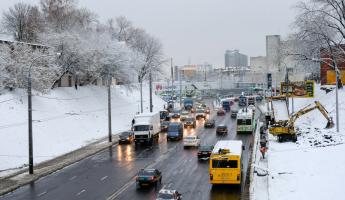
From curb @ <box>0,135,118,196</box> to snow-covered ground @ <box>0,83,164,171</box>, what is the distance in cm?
159

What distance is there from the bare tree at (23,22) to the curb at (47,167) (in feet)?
145

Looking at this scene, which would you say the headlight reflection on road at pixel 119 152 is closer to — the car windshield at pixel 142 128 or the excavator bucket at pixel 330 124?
the car windshield at pixel 142 128

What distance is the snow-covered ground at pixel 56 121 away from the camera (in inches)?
1850

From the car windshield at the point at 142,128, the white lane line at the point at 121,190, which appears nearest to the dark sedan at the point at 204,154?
the white lane line at the point at 121,190

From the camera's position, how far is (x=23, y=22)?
102 metres

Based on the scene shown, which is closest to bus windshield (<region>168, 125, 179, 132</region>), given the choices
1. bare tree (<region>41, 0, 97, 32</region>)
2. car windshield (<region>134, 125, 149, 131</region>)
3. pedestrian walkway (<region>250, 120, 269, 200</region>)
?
car windshield (<region>134, 125, 149, 131</region>)

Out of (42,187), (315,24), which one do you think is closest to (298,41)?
(315,24)

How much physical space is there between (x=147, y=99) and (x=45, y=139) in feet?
187

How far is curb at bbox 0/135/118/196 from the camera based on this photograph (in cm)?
3456

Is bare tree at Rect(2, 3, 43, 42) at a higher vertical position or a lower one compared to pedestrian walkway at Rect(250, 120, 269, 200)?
higher

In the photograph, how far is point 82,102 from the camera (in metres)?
73.8

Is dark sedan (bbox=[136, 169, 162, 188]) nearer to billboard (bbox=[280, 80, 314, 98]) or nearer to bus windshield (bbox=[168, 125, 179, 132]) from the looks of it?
bus windshield (bbox=[168, 125, 179, 132])

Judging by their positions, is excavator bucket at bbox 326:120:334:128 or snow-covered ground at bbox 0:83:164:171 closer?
snow-covered ground at bbox 0:83:164:171

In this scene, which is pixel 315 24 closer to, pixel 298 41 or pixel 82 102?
pixel 298 41
